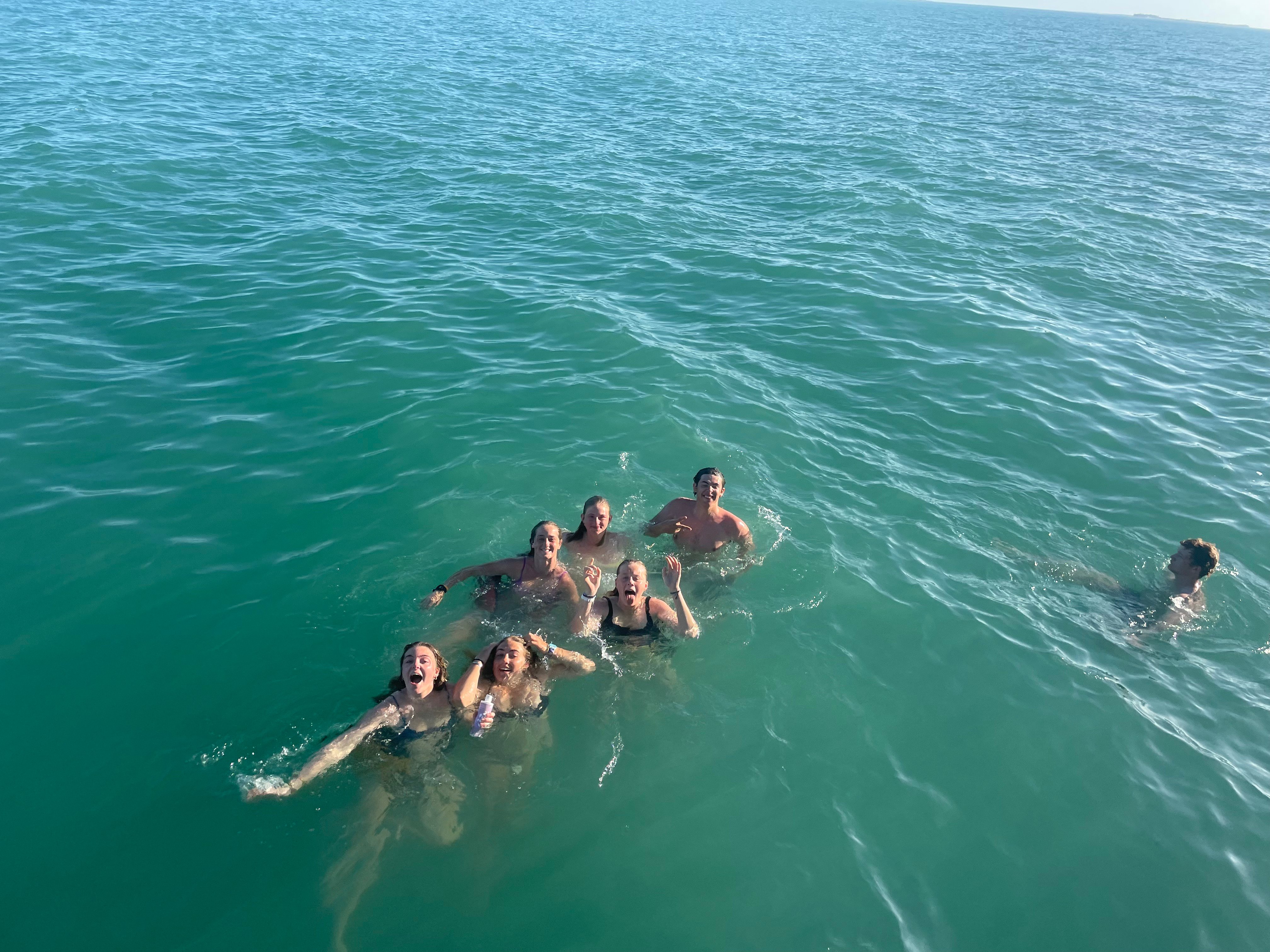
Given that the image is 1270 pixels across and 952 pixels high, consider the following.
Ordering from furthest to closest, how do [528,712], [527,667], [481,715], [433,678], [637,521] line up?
[637,521], [527,667], [528,712], [481,715], [433,678]

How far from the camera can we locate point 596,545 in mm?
9594

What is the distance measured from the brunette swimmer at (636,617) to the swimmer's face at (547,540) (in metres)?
0.45

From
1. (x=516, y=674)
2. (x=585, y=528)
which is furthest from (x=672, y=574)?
(x=516, y=674)

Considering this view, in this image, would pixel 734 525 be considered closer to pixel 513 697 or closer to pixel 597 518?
pixel 597 518

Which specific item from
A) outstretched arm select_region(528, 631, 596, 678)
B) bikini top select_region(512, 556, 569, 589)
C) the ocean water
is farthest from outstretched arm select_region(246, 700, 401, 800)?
bikini top select_region(512, 556, 569, 589)

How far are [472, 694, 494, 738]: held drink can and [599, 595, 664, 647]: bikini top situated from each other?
172 centimetres

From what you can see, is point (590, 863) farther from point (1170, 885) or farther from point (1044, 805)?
point (1170, 885)

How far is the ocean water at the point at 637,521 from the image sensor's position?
6.51 m

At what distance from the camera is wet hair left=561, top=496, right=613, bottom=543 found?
918 centimetres

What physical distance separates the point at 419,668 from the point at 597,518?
2898 mm

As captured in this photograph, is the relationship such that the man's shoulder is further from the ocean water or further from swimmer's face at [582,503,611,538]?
swimmer's face at [582,503,611,538]

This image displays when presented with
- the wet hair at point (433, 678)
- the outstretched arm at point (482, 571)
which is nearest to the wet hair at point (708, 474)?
the outstretched arm at point (482, 571)

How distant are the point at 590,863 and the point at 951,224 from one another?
67.6 ft

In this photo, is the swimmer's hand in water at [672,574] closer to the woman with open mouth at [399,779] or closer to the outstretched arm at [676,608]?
the outstretched arm at [676,608]
